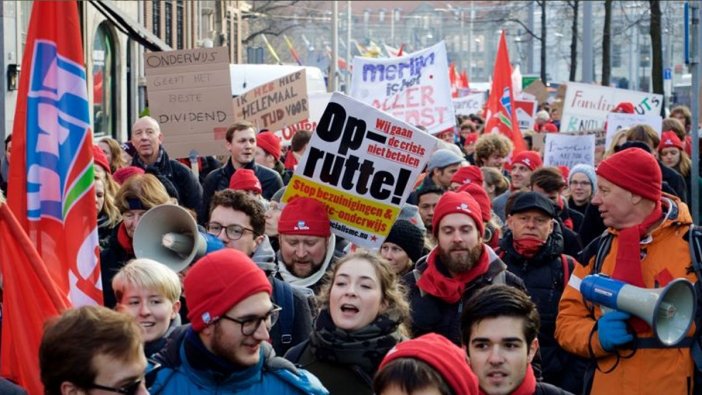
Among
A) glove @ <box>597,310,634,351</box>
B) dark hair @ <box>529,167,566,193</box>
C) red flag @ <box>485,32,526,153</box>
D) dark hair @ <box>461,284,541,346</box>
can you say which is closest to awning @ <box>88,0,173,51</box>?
red flag @ <box>485,32,526,153</box>

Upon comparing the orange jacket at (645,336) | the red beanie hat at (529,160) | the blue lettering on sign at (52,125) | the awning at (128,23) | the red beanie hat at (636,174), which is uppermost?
the awning at (128,23)

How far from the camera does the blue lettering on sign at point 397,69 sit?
16078mm

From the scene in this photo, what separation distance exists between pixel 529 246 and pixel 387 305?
1.90 m

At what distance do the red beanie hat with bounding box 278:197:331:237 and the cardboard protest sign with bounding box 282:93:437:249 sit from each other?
4.7 inches

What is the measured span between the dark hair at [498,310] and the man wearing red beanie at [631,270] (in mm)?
749

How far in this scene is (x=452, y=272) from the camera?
6086mm

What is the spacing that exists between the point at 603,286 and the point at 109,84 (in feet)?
92.5

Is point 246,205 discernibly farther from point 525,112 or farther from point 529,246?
point 525,112

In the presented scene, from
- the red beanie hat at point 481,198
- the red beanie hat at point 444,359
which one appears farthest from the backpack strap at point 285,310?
the red beanie hat at point 481,198

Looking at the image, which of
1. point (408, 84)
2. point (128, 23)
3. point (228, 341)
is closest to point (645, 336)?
point (228, 341)

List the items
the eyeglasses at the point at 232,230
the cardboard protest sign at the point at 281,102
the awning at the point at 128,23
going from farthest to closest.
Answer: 1. the awning at the point at 128,23
2. the cardboard protest sign at the point at 281,102
3. the eyeglasses at the point at 232,230

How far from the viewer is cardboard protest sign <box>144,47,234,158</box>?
1191 cm

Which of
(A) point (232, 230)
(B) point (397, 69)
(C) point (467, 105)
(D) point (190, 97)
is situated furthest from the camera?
(C) point (467, 105)

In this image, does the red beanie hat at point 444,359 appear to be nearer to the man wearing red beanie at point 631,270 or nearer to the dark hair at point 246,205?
the man wearing red beanie at point 631,270
